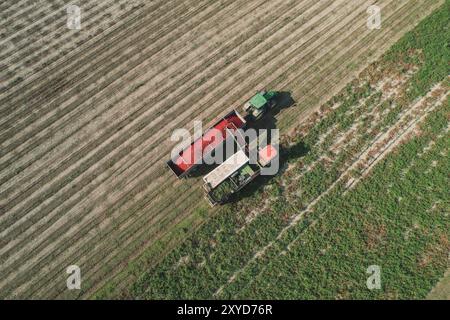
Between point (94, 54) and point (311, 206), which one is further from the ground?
point (94, 54)

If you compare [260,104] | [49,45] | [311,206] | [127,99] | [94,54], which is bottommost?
[311,206]

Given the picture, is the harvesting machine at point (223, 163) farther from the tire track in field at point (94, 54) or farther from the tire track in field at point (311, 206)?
the tire track in field at point (94, 54)

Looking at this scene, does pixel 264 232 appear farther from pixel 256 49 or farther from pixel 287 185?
pixel 256 49

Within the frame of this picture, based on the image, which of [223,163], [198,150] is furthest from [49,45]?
[223,163]

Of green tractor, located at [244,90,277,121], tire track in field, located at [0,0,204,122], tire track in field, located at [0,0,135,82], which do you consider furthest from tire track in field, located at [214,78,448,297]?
tire track in field, located at [0,0,135,82]

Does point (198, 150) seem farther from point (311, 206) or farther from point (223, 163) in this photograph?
point (311, 206)
